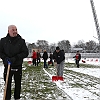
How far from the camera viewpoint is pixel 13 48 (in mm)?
5773

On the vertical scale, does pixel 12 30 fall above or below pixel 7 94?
above

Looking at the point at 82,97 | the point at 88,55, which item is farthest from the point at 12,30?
the point at 88,55

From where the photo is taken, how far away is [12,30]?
18.8 ft

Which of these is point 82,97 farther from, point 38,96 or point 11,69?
point 11,69

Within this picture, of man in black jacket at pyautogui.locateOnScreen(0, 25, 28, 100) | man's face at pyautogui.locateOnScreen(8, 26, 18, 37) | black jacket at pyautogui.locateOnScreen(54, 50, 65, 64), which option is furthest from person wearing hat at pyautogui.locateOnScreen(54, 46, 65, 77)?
man's face at pyautogui.locateOnScreen(8, 26, 18, 37)

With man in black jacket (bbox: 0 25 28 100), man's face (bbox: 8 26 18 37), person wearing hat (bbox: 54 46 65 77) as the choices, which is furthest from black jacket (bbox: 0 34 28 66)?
person wearing hat (bbox: 54 46 65 77)

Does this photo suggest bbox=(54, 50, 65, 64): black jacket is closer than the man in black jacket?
No

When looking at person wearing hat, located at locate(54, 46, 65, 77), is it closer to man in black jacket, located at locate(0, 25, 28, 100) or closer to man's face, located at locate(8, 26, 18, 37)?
man in black jacket, located at locate(0, 25, 28, 100)

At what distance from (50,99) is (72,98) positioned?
65 cm

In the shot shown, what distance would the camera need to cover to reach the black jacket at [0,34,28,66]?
5770 millimetres

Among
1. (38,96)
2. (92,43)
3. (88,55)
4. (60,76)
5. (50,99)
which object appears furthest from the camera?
(92,43)

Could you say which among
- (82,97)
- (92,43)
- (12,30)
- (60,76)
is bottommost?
(82,97)

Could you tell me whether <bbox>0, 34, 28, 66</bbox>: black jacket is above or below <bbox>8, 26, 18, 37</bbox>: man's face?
below

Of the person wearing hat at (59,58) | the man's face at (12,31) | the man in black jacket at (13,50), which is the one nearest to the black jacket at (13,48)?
the man in black jacket at (13,50)
